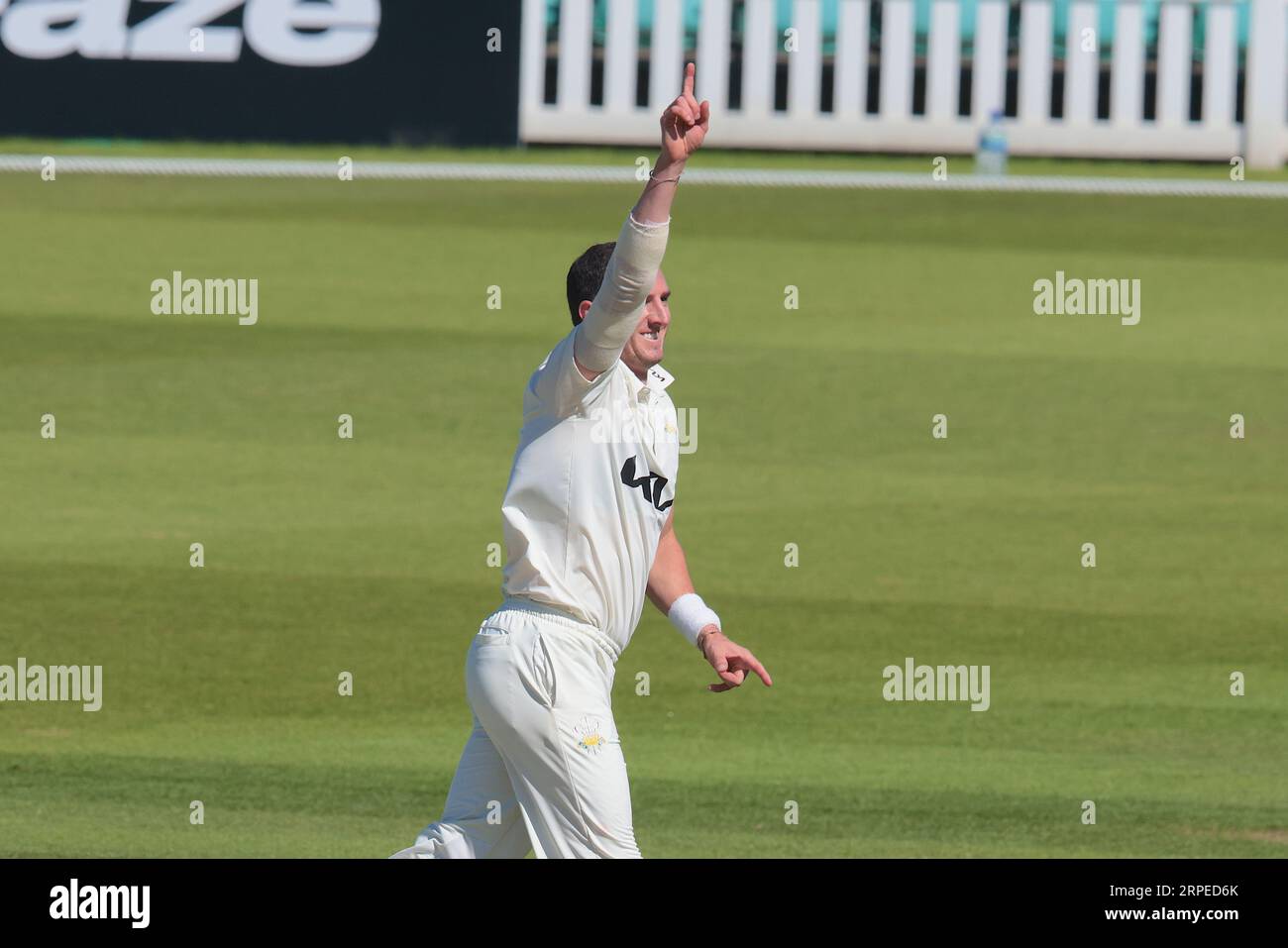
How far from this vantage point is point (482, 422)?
1722 centimetres

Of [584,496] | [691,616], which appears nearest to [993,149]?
[691,616]

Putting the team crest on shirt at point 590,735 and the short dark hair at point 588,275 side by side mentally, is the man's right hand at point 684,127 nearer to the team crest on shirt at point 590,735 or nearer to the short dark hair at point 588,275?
the short dark hair at point 588,275

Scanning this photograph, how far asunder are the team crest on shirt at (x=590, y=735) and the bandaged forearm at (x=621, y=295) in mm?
876

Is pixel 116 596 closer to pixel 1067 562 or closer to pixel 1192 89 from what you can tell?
pixel 1067 562

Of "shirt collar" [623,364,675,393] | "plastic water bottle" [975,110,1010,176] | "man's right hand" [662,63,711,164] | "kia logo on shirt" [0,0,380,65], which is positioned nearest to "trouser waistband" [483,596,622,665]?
"shirt collar" [623,364,675,393]

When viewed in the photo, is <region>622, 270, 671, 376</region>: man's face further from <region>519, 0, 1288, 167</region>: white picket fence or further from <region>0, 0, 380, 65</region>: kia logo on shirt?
<region>519, 0, 1288, 167</region>: white picket fence

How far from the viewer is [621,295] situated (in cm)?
621

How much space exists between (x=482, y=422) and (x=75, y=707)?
20.7 ft

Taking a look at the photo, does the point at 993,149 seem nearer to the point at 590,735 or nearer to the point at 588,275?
the point at 588,275

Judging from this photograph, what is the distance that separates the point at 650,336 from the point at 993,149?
1919 centimetres

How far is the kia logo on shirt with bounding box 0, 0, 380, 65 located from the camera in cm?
2411

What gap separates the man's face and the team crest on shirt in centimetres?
92

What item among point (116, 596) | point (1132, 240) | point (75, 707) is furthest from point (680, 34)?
point (75, 707)

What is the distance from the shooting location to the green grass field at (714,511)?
10.1 metres
